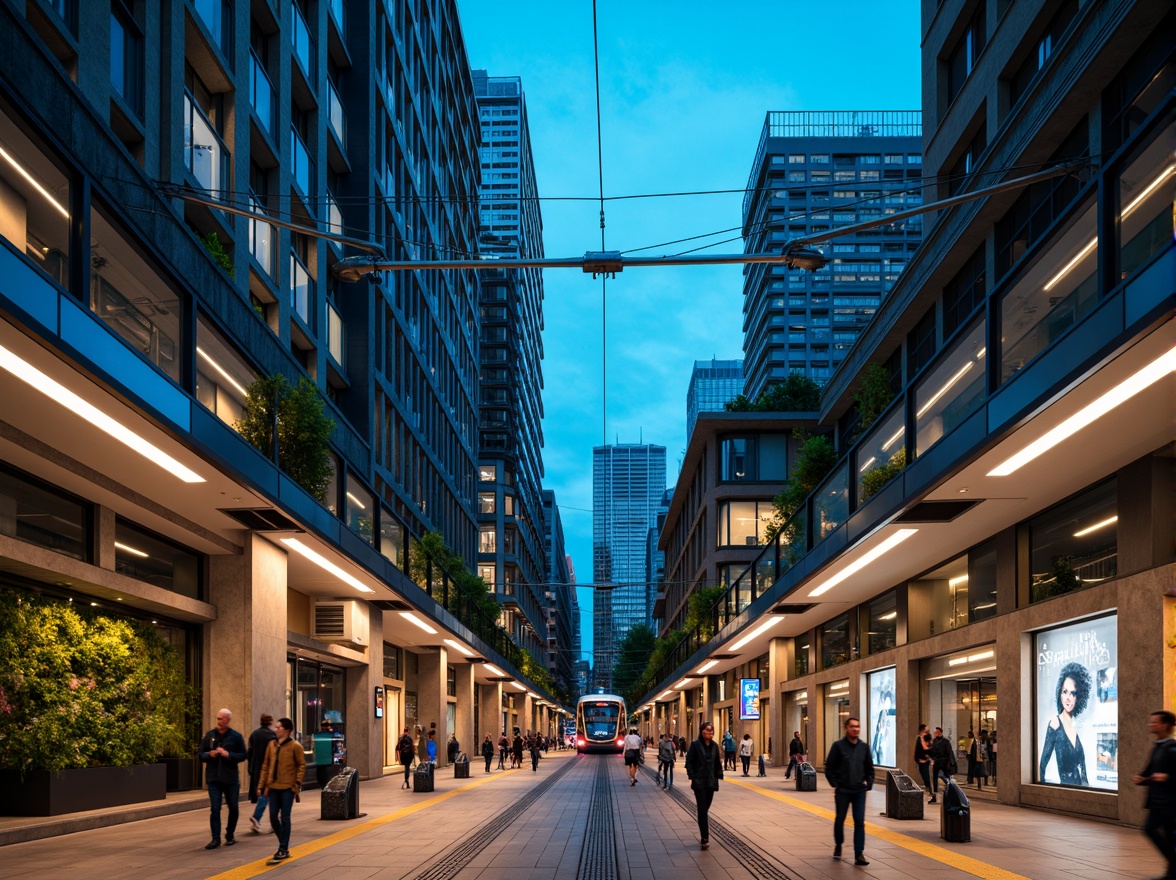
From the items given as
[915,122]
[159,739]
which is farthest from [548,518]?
[159,739]

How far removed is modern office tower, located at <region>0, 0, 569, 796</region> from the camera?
12297mm

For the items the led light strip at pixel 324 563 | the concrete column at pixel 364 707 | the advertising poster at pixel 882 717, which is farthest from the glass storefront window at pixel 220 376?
the advertising poster at pixel 882 717

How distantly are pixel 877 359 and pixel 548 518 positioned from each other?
146 m

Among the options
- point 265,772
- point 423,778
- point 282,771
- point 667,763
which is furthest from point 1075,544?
point 423,778

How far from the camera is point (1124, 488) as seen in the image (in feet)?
54.8

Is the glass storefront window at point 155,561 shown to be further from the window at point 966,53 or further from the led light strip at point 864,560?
the window at point 966,53

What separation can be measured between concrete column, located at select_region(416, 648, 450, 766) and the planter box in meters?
27.9

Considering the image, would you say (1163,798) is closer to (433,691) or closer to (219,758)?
(219,758)

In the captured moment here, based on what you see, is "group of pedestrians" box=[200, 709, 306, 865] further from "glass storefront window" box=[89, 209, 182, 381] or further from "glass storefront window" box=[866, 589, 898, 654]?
"glass storefront window" box=[866, 589, 898, 654]

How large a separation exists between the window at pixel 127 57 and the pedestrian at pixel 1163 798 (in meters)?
20.3

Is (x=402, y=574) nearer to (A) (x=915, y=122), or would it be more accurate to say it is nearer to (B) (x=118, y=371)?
(B) (x=118, y=371)

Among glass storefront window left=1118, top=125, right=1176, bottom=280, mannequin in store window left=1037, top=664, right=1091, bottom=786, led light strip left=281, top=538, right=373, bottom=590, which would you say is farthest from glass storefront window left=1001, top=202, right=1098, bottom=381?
led light strip left=281, top=538, right=373, bottom=590

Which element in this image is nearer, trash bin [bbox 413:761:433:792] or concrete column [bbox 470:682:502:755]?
trash bin [bbox 413:761:433:792]

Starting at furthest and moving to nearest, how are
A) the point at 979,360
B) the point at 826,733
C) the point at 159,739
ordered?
1. the point at 826,733
2. the point at 159,739
3. the point at 979,360
